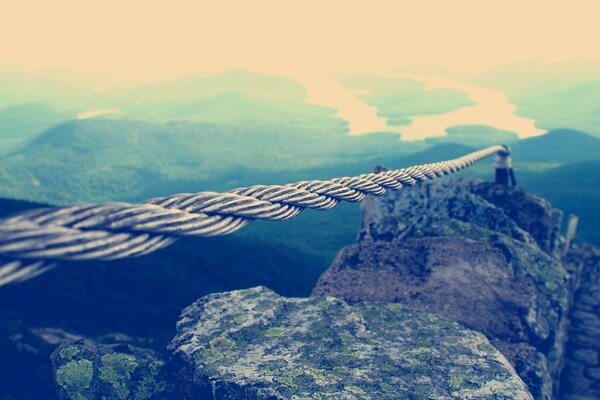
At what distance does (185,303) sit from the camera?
9.95 meters

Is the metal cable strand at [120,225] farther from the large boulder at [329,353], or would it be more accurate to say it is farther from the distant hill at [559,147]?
the distant hill at [559,147]

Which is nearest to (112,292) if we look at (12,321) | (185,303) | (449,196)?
(185,303)

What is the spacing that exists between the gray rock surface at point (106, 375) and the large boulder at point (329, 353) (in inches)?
9.6

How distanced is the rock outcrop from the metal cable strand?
119 inches

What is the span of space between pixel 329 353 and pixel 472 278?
212 cm

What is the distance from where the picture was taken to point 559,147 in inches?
3378

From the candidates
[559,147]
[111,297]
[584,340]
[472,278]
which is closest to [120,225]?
[472,278]

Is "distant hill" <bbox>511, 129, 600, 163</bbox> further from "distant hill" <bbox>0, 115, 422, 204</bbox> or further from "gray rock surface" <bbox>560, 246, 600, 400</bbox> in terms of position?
"gray rock surface" <bbox>560, 246, 600, 400</bbox>

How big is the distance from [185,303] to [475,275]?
20.1ft

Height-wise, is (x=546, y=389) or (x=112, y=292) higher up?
(x=546, y=389)

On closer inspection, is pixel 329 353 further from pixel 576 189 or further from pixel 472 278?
pixel 576 189

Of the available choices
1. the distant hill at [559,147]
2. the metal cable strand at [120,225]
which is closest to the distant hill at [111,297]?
the metal cable strand at [120,225]

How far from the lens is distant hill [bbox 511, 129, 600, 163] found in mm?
80562

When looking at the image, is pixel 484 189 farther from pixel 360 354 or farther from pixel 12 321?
pixel 12 321
